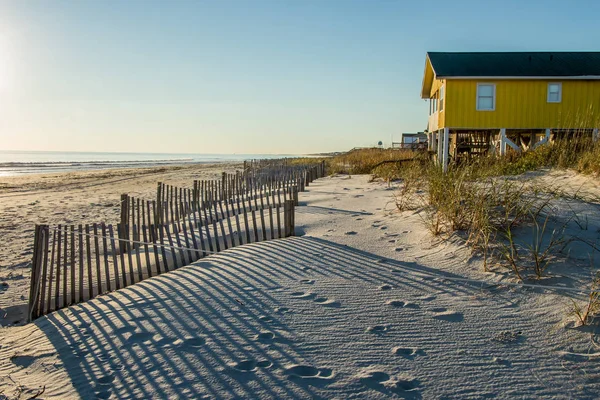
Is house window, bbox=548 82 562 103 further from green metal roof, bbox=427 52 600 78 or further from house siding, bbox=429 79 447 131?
house siding, bbox=429 79 447 131

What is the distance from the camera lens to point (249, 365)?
3076 mm

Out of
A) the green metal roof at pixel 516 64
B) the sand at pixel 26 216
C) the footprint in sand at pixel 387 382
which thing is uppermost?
the green metal roof at pixel 516 64

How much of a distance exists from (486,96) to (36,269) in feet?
60.0

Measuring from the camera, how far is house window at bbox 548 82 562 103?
1883 centimetres

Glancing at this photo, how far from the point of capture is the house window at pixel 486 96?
19.0 metres

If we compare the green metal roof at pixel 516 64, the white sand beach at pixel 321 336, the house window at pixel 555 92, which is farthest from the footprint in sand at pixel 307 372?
the house window at pixel 555 92

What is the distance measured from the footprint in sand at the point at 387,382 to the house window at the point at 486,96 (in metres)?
18.2

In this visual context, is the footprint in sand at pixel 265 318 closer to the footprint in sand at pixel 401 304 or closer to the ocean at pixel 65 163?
the footprint in sand at pixel 401 304

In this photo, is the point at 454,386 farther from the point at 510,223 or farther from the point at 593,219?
the point at 593,219

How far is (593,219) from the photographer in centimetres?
560

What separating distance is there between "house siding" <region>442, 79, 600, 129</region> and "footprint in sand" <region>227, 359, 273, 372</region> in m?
17.8

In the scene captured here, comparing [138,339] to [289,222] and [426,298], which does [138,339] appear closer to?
[426,298]

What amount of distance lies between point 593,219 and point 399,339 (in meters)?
3.68

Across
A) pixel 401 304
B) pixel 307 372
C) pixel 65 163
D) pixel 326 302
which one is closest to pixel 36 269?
pixel 326 302
